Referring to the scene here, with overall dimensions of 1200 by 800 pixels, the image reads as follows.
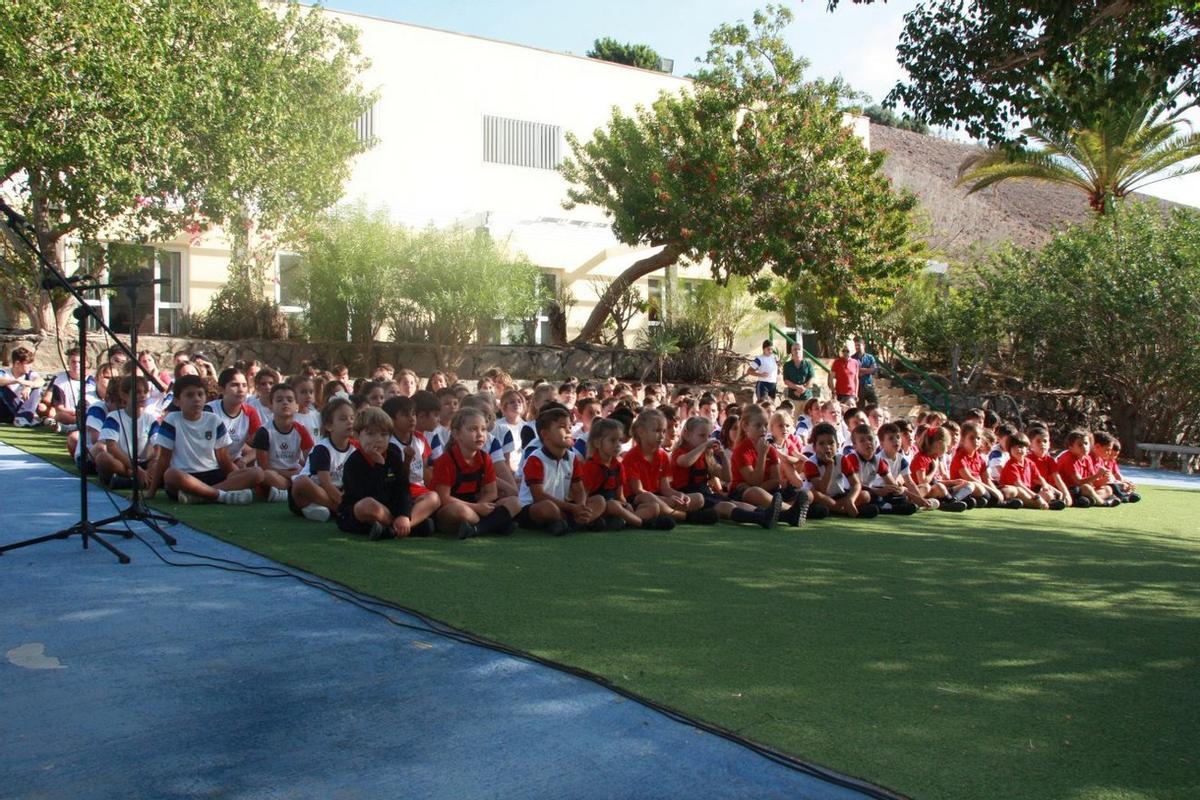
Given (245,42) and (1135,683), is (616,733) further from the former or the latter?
(245,42)

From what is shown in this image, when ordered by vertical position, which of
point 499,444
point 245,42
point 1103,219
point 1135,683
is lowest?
point 1135,683

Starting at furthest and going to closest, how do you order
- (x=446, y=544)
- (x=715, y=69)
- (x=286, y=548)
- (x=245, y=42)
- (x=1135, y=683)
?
(x=715, y=69) → (x=245, y=42) → (x=446, y=544) → (x=286, y=548) → (x=1135, y=683)

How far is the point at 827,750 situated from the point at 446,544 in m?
4.09

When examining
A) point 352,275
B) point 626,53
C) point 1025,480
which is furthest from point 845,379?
point 626,53

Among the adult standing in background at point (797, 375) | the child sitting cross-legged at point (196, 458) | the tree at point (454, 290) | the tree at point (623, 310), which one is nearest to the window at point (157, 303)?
the tree at point (454, 290)

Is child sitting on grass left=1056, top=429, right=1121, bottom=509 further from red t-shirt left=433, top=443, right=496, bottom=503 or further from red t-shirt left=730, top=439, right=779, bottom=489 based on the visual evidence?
red t-shirt left=433, top=443, right=496, bottom=503

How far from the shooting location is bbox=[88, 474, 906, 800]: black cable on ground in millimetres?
3311

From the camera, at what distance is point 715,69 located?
1973cm

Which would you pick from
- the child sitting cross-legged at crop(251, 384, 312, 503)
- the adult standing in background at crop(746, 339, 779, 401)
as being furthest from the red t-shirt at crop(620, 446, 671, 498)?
the adult standing in background at crop(746, 339, 779, 401)

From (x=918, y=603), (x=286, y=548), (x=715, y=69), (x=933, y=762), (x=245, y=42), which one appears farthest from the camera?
(x=715, y=69)

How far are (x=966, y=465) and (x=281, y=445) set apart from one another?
7.38m

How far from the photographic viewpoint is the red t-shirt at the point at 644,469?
8.74 metres

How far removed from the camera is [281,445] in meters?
9.25

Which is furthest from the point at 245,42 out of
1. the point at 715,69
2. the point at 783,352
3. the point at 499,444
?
the point at 783,352
